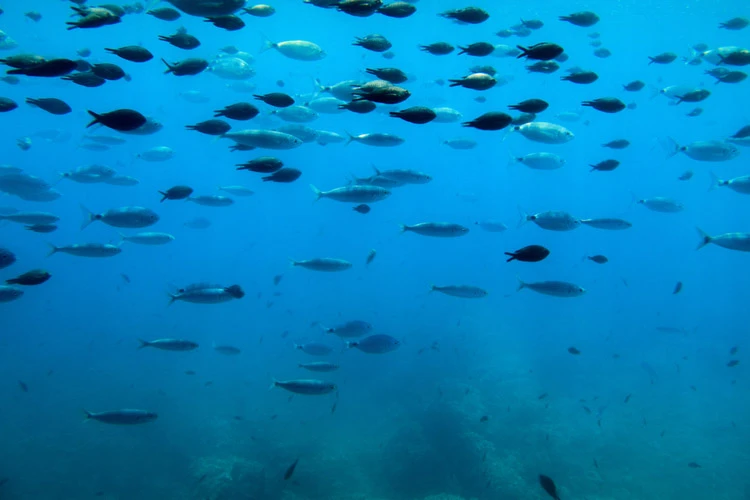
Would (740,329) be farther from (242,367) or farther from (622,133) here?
(622,133)

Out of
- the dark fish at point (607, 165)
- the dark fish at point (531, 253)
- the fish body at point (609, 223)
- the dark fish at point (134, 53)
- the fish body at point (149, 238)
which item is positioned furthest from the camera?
the fish body at point (149, 238)

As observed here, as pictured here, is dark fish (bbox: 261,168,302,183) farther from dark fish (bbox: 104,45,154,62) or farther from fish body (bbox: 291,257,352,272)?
fish body (bbox: 291,257,352,272)

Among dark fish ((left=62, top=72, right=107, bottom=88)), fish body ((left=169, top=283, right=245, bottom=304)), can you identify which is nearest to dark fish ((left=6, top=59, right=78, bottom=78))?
dark fish ((left=62, top=72, right=107, bottom=88))

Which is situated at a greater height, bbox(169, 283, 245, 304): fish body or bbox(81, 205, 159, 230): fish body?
bbox(81, 205, 159, 230): fish body

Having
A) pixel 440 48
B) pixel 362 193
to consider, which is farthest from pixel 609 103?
pixel 362 193

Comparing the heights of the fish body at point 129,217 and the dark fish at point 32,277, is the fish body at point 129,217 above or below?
above

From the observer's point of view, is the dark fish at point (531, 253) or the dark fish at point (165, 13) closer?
the dark fish at point (531, 253)

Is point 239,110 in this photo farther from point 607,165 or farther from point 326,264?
point 607,165

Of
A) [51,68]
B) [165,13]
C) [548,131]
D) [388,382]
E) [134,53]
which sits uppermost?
[165,13]

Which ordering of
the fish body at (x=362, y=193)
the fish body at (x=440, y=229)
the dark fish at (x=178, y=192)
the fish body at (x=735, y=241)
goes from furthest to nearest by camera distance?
1. the fish body at (x=440, y=229)
2. the dark fish at (x=178, y=192)
3. the fish body at (x=362, y=193)
4. the fish body at (x=735, y=241)

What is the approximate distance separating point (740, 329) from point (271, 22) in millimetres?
46153

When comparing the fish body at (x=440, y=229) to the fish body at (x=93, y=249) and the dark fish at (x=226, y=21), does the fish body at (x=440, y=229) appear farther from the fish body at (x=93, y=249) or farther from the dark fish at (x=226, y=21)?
the fish body at (x=93, y=249)

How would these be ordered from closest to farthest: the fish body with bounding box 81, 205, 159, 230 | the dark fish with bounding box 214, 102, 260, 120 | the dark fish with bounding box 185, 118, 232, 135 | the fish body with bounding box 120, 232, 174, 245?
1. the dark fish with bounding box 214, 102, 260, 120
2. the dark fish with bounding box 185, 118, 232, 135
3. the fish body with bounding box 81, 205, 159, 230
4. the fish body with bounding box 120, 232, 174, 245

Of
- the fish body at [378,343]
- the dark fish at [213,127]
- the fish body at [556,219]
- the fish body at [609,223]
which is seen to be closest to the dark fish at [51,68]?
the dark fish at [213,127]
